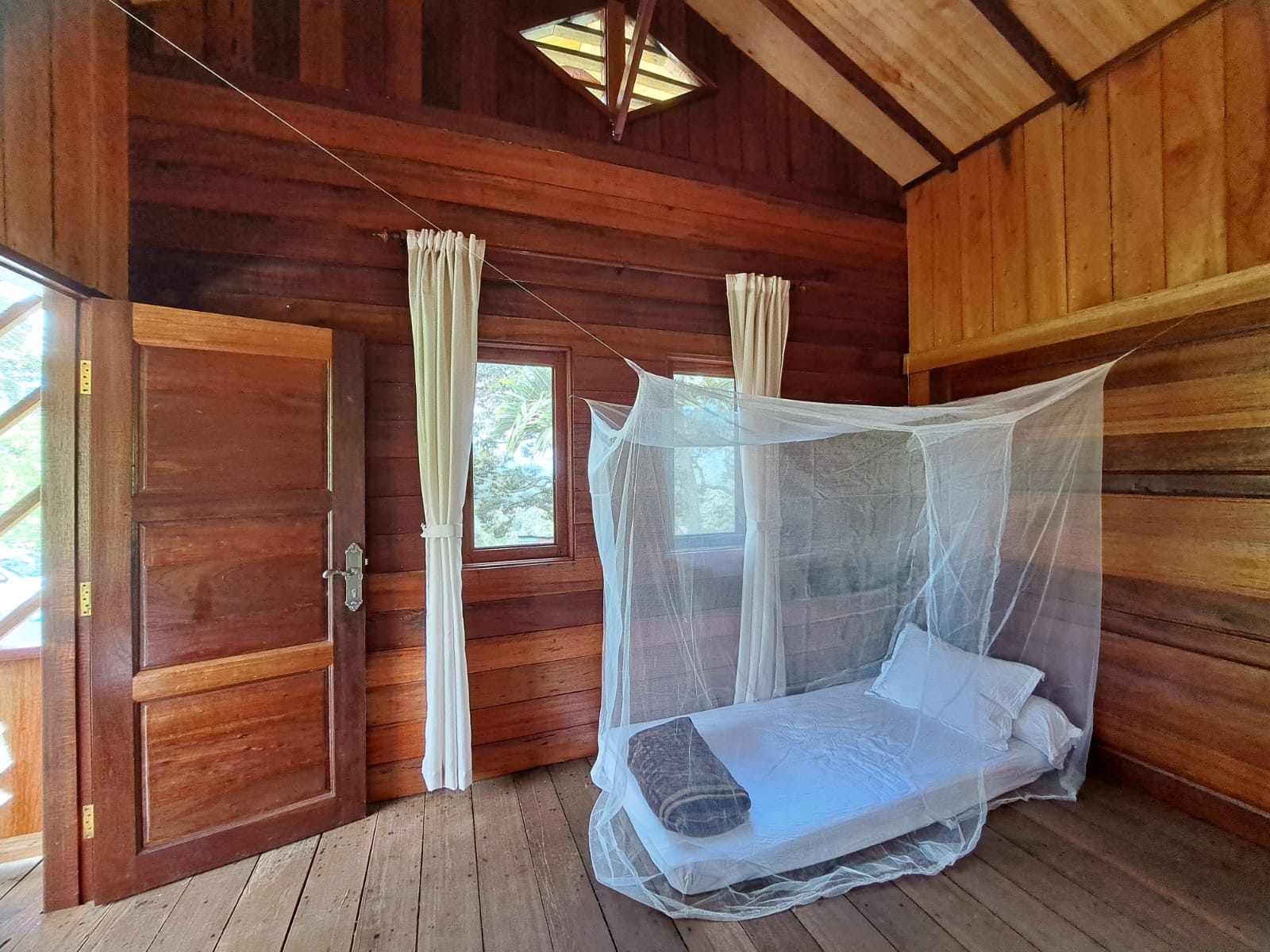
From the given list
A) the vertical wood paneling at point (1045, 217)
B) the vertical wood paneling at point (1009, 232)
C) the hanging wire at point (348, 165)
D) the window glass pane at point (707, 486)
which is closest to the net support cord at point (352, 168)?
the hanging wire at point (348, 165)

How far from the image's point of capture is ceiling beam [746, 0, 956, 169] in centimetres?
241

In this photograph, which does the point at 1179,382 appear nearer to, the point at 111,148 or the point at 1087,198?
the point at 1087,198

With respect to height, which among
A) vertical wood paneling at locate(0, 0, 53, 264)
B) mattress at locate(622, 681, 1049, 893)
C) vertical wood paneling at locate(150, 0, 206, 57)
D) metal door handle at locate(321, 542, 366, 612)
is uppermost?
vertical wood paneling at locate(150, 0, 206, 57)


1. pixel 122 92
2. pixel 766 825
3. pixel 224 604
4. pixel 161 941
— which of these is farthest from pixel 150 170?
pixel 766 825

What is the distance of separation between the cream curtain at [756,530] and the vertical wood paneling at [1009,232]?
48.5 inches

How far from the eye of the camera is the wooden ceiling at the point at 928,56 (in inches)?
83.4


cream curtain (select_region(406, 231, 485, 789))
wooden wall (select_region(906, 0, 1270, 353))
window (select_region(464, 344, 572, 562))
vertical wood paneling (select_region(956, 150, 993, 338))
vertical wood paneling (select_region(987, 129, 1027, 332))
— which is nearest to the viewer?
wooden wall (select_region(906, 0, 1270, 353))

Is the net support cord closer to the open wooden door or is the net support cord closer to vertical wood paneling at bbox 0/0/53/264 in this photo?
vertical wood paneling at bbox 0/0/53/264

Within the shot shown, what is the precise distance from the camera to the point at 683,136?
8.69 feet

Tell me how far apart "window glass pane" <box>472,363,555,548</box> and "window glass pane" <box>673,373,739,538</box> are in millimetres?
874

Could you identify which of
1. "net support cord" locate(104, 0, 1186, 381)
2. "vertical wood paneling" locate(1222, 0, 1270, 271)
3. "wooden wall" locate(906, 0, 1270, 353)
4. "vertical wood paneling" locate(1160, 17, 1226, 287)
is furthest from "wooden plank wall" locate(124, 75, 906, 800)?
"vertical wood paneling" locate(1222, 0, 1270, 271)

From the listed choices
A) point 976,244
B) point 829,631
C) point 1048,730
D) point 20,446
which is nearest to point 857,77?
point 976,244

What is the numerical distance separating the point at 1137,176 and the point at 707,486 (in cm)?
225

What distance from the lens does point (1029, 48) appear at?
87.4 inches
